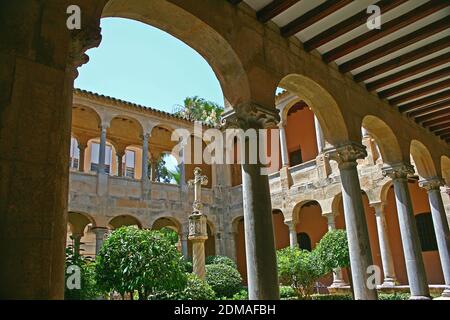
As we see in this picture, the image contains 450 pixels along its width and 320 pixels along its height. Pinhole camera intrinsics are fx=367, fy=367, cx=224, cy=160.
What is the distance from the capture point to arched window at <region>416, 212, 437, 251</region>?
47.3ft

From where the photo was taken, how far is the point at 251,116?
470cm

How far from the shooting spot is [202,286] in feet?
29.4

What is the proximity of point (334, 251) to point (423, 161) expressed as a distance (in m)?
3.37

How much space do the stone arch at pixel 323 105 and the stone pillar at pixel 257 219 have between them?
1270 mm

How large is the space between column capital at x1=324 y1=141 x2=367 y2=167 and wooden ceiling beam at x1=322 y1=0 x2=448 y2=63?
1513 mm

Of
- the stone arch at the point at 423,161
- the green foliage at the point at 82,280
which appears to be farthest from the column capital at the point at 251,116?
the stone arch at the point at 423,161

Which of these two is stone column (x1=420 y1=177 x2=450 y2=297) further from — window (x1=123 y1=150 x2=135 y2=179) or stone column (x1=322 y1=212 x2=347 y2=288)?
window (x1=123 y1=150 x2=135 y2=179)

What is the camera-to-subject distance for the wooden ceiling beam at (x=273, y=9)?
477cm

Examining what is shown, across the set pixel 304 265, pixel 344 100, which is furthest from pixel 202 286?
pixel 344 100

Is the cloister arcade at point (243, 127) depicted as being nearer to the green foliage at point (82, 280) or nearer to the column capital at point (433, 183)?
the column capital at point (433, 183)

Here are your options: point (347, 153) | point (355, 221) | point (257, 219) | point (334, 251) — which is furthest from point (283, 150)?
point (257, 219)

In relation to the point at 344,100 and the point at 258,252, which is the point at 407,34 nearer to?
the point at 344,100

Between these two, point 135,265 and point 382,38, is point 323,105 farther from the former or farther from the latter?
point 135,265

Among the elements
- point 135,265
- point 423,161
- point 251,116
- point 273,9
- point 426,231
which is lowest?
point 135,265
